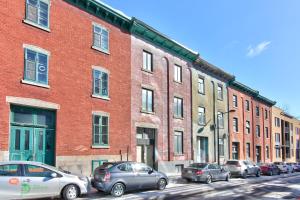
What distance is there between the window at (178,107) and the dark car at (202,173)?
308 inches

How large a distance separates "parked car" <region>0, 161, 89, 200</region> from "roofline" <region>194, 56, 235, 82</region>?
2273 cm

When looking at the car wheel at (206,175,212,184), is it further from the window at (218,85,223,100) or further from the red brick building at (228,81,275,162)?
Result: the red brick building at (228,81,275,162)

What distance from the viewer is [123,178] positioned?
55.6 feet

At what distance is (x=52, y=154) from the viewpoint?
2012 centimetres

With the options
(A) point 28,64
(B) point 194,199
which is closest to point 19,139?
(A) point 28,64

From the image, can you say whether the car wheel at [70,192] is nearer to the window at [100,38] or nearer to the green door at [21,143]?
the green door at [21,143]

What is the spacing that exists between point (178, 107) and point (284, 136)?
43.5 meters

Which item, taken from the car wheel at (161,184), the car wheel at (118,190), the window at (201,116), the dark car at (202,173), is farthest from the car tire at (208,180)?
the window at (201,116)

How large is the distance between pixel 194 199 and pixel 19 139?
9202mm

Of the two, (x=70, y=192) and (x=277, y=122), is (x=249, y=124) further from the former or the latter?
(x=70, y=192)

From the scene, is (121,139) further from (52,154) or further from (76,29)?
(76,29)

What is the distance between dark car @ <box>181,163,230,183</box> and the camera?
76.1 feet

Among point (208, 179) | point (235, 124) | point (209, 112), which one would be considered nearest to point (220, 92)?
point (209, 112)

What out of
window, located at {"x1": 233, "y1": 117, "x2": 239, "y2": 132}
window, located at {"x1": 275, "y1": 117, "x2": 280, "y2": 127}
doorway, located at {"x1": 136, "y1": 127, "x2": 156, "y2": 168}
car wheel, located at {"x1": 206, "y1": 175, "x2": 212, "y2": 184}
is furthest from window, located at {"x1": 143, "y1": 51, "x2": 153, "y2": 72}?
window, located at {"x1": 275, "y1": 117, "x2": 280, "y2": 127}
